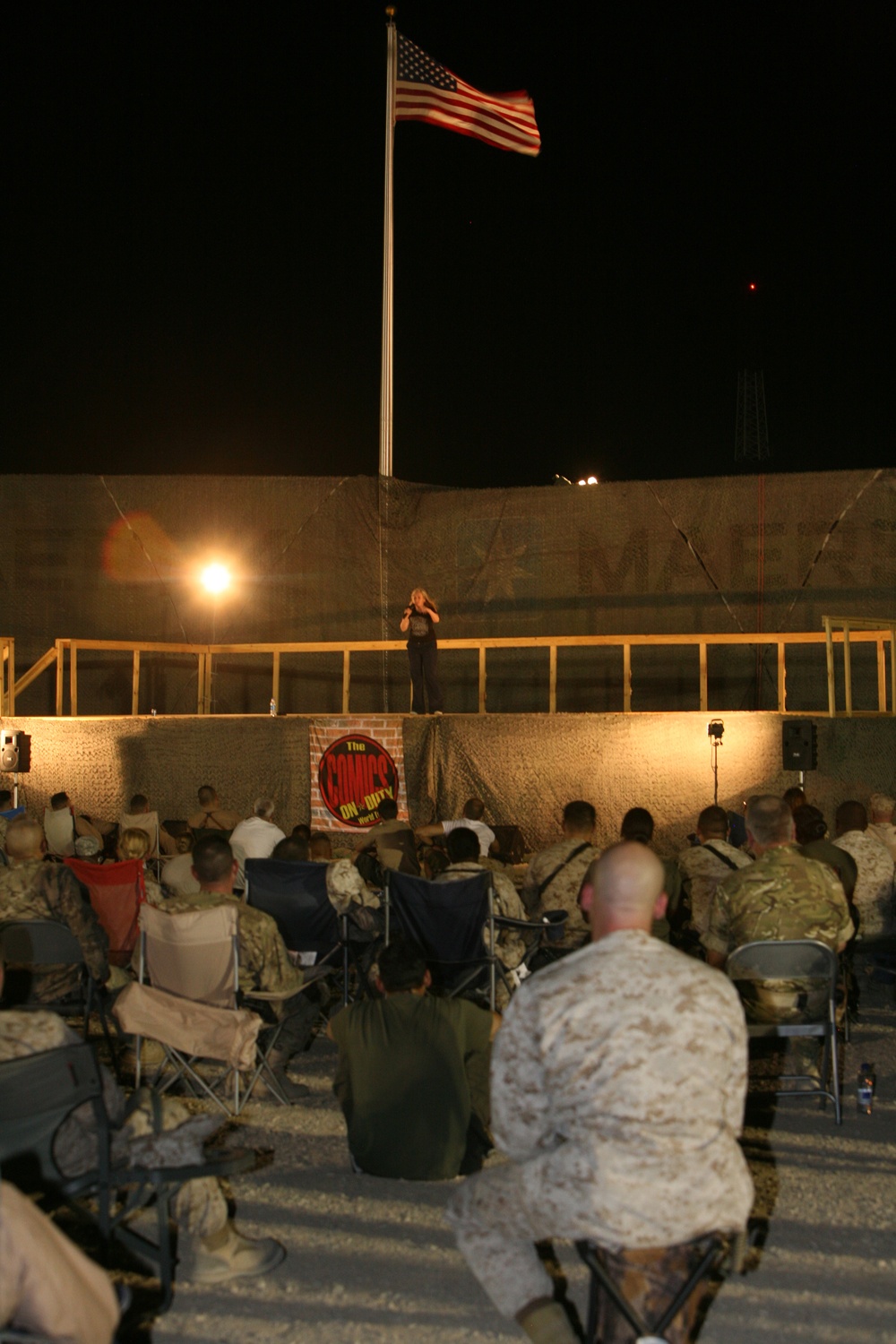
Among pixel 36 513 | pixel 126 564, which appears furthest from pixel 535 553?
pixel 36 513

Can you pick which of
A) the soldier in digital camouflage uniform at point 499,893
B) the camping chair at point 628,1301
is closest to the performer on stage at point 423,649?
the soldier in digital camouflage uniform at point 499,893

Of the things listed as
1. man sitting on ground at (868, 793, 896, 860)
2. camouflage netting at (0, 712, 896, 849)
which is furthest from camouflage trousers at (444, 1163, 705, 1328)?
camouflage netting at (0, 712, 896, 849)

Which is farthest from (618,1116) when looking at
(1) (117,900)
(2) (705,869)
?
(1) (117,900)

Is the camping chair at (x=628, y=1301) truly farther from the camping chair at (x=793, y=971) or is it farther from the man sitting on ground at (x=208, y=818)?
the man sitting on ground at (x=208, y=818)

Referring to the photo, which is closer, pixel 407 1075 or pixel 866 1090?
pixel 407 1075

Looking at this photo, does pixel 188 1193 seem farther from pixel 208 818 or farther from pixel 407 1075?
pixel 208 818

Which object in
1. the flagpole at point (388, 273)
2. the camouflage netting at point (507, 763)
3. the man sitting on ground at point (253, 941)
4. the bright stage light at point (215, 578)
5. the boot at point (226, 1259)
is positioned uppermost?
the flagpole at point (388, 273)

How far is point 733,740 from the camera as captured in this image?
11422 millimetres

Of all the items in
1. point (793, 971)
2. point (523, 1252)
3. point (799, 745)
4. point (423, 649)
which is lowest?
point (523, 1252)

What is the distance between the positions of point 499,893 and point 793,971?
1819 millimetres

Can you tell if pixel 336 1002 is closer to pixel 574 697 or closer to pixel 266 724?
pixel 266 724

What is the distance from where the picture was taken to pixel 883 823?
8109 millimetres

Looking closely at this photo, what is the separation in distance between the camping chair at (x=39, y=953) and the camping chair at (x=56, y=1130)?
2.48m

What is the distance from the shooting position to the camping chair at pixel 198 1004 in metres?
4.80
